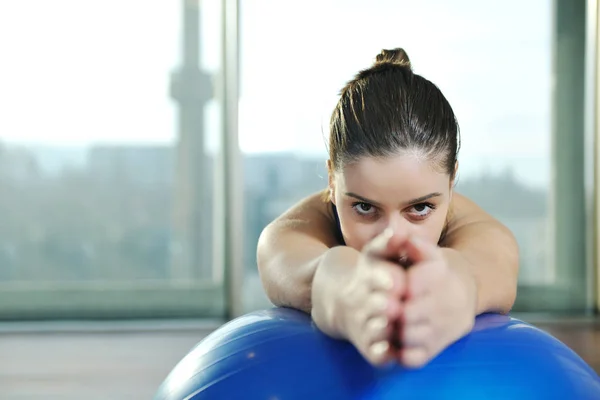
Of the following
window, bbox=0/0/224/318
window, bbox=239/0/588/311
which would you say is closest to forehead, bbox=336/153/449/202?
window, bbox=239/0/588/311

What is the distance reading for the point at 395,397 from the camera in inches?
30.9

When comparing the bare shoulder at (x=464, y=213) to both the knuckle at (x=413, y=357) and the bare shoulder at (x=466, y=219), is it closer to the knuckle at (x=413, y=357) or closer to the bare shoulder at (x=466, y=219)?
the bare shoulder at (x=466, y=219)

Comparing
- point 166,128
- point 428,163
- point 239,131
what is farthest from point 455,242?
point 166,128

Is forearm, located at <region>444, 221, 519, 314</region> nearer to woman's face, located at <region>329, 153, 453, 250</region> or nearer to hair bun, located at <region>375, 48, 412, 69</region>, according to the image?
woman's face, located at <region>329, 153, 453, 250</region>

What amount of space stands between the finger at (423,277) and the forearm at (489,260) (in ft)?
0.63

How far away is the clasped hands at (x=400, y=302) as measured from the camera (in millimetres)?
681

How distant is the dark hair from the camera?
3.15ft

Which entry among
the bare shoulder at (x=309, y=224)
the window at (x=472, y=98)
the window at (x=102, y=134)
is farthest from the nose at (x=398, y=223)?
the window at (x=102, y=134)

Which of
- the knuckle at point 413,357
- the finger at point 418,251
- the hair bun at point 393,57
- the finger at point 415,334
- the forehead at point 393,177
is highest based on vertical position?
the hair bun at point 393,57

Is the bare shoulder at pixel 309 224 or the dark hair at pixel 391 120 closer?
the dark hair at pixel 391 120

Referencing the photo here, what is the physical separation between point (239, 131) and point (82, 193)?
743mm

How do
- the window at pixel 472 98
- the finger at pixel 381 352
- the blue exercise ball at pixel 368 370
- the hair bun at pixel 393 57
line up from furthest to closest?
the window at pixel 472 98
the hair bun at pixel 393 57
the blue exercise ball at pixel 368 370
the finger at pixel 381 352

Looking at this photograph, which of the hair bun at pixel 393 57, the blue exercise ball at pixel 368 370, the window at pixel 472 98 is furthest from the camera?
the window at pixel 472 98

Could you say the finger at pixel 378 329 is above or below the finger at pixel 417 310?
below
